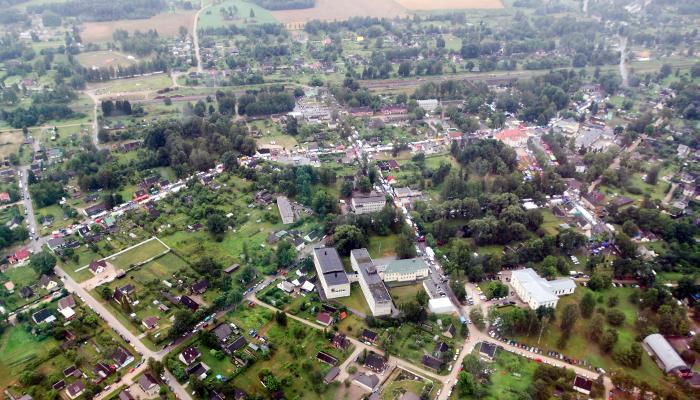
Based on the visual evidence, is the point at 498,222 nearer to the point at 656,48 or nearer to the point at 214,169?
the point at 214,169

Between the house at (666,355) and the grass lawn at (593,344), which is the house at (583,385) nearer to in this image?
the grass lawn at (593,344)

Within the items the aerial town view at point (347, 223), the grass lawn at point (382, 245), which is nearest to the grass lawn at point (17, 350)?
the aerial town view at point (347, 223)

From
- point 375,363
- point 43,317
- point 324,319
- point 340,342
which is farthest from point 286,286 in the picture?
point 43,317

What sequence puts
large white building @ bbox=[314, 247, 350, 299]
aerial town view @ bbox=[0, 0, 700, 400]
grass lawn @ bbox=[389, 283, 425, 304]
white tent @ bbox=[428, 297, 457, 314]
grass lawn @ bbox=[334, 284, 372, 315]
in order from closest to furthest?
1. aerial town view @ bbox=[0, 0, 700, 400]
2. white tent @ bbox=[428, 297, 457, 314]
3. grass lawn @ bbox=[334, 284, 372, 315]
4. large white building @ bbox=[314, 247, 350, 299]
5. grass lawn @ bbox=[389, 283, 425, 304]

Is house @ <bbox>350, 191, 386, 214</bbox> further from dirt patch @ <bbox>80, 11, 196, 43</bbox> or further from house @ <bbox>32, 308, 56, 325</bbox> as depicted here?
dirt patch @ <bbox>80, 11, 196, 43</bbox>

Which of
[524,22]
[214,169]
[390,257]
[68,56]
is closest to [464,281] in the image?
[390,257]

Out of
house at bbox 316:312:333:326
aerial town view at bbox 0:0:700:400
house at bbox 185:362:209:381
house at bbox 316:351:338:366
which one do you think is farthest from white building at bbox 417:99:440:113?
house at bbox 185:362:209:381
